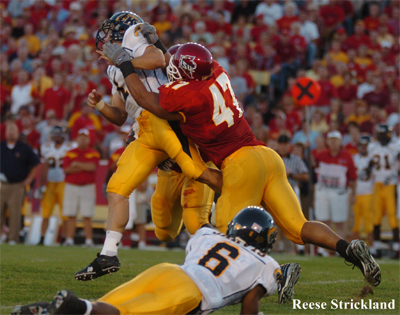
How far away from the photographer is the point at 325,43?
15047 mm

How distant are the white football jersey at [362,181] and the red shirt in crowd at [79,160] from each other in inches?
164

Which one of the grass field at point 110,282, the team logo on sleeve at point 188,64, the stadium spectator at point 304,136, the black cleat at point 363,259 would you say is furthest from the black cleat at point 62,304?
the stadium spectator at point 304,136

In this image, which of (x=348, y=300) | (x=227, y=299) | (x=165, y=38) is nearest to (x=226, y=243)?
(x=227, y=299)

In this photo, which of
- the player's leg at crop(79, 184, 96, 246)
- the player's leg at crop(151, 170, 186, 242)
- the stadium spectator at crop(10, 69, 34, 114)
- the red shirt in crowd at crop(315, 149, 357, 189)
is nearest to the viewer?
the player's leg at crop(151, 170, 186, 242)

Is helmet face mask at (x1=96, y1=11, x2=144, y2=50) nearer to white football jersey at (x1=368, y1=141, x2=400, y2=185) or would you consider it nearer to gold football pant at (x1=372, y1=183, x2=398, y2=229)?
white football jersey at (x1=368, y1=141, x2=400, y2=185)

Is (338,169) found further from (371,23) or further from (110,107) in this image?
(110,107)

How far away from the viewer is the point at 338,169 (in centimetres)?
1059

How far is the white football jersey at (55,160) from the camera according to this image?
11.2 m

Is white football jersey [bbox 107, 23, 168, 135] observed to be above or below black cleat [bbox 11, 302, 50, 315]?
above

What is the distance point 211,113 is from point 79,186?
21.0 ft

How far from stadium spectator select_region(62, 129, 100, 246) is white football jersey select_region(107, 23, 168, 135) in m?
5.40

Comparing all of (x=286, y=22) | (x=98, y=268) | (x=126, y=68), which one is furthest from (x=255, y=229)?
(x=286, y=22)

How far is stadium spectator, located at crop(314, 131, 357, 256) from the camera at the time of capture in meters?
10.6

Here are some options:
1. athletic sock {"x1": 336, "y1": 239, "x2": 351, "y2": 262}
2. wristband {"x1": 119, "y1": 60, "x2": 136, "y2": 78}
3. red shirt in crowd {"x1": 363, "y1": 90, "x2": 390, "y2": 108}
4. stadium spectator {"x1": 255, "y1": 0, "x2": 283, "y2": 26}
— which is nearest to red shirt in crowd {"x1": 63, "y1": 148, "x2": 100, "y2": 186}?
red shirt in crowd {"x1": 363, "y1": 90, "x2": 390, "y2": 108}
